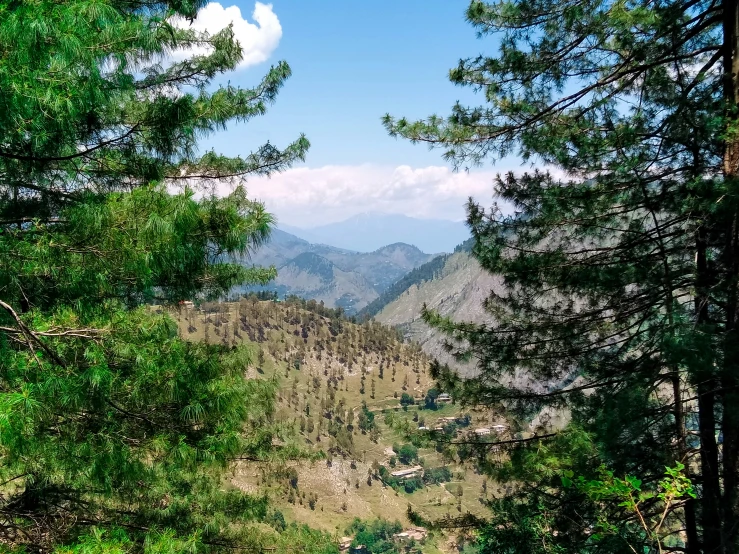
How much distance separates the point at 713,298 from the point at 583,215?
166cm

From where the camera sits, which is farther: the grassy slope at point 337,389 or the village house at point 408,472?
the village house at point 408,472

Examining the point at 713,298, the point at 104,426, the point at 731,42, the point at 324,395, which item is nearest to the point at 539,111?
the point at 731,42

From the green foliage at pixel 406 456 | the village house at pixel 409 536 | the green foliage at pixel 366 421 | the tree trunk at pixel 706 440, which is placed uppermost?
the tree trunk at pixel 706 440

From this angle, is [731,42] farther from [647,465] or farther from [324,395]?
[324,395]

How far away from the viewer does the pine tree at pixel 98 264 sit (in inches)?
119

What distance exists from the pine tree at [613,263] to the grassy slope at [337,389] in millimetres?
85112

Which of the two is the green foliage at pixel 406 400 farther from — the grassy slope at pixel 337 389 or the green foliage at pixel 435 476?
the green foliage at pixel 435 476

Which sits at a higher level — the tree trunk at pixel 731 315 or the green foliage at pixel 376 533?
the tree trunk at pixel 731 315

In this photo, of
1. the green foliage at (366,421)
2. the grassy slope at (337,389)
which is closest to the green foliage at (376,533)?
the grassy slope at (337,389)

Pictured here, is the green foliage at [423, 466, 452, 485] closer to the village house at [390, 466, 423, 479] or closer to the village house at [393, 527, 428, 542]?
the village house at [390, 466, 423, 479]

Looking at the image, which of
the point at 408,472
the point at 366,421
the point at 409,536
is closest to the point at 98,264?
the point at 409,536

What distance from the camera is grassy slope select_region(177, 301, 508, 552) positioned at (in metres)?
97.8

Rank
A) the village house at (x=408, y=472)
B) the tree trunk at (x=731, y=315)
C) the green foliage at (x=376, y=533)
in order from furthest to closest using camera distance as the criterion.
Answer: the village house at (x=408, y=472) < the green foliage at (x=376, y=533) < the tree trunk at (x=731, y=315)

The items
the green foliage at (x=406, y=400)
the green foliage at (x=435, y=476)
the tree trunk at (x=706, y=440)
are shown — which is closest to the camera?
the tree trunk at (x=706, y=440)
